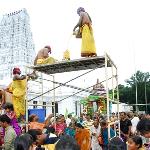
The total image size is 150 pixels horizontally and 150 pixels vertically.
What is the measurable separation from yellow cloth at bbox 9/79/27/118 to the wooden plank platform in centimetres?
58

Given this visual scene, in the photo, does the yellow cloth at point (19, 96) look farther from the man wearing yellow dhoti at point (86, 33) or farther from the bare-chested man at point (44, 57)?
the man wearing yellow dhoti at point (86, 33)

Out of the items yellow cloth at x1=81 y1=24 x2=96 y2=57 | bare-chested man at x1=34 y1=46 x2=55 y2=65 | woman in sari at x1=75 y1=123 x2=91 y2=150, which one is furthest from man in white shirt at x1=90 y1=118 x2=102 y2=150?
yellow cloth at x1=81 y1=24 x2=96 y2=57

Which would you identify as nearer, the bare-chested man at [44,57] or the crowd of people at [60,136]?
the crowd of people at [60,136]

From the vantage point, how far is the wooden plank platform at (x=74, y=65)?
22.1 feet

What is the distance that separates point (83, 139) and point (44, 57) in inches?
108

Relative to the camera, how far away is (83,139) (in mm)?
9297

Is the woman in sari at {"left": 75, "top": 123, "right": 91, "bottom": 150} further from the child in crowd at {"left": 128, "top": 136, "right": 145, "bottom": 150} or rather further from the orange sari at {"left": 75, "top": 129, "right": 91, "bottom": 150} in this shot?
the child in crowd at {"left": 128, "top": 136, "right": 145, "bottom": 150}

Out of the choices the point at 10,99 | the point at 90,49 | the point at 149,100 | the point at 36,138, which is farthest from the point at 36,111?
the point at 149,100

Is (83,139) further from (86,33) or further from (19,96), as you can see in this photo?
(86,33)

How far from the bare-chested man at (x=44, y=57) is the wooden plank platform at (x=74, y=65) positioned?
0.40 feet

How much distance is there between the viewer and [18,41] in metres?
47.1

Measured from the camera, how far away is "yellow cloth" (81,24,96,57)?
699 centimetres

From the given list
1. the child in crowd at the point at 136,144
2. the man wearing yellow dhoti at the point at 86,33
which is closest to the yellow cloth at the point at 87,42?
the man wearing yellow dhoti at the point at 86,33

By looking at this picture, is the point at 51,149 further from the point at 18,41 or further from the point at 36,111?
the point at 18,41
